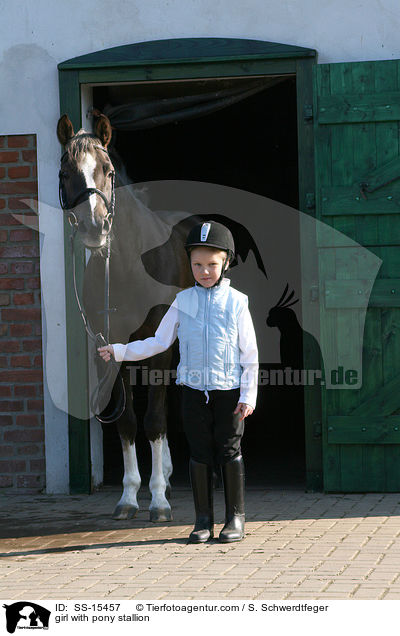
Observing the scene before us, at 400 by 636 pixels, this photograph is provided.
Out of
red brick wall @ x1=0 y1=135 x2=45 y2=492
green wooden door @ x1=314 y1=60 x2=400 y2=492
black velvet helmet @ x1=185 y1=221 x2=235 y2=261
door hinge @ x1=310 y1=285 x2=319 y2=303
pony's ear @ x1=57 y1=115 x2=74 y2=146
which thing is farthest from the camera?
red brick wall @ x1=0 y1=135 x2=45 y2=492

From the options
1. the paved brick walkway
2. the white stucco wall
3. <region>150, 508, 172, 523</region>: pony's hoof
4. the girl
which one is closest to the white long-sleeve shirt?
the girl

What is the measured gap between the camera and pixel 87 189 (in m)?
5.41

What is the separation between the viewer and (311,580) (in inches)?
171

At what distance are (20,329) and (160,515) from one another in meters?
2.00

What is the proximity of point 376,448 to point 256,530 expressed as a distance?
1446mm

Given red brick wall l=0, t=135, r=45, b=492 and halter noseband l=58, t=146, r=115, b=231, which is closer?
halter noseband l=58, t=146, r=115, b=231

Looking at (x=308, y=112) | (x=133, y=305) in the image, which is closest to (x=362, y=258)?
(x=308, y=112)

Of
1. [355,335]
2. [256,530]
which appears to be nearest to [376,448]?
[355,335]

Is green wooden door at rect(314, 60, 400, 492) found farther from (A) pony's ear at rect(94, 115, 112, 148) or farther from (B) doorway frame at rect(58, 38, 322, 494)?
(A) pony's ear at rect(94, 115, 112, 148)

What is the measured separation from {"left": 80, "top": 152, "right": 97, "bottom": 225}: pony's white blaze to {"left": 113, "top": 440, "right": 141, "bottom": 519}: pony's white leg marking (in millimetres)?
1766

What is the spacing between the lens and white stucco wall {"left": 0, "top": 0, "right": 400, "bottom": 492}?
280 inches

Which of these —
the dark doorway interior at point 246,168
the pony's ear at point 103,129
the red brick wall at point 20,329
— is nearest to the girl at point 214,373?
the pony's ear at point 103,129

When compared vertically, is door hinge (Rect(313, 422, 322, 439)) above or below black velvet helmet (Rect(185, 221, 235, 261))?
below
